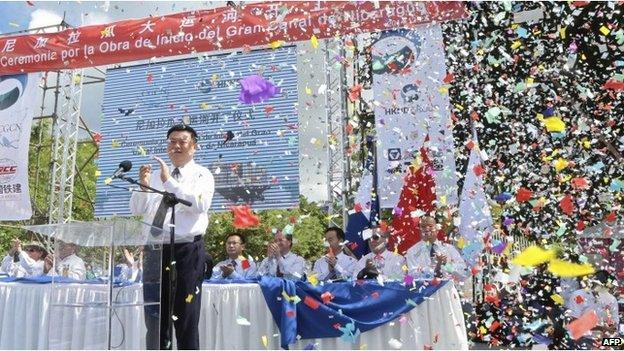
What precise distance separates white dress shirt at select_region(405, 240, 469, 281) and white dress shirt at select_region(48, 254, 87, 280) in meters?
2.40

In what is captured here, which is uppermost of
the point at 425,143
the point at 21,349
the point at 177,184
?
the point at 425,143

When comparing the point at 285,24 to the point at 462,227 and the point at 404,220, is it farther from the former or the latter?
the point at 462,227

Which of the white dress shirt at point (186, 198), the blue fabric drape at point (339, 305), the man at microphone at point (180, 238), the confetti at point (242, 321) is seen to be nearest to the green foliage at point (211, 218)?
the confetti at point (242, 321)

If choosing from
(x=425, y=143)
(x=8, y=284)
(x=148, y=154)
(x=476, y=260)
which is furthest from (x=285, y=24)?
(x=8, y=284)

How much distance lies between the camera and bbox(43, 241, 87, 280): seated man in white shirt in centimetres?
331

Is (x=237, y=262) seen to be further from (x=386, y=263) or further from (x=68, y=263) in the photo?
(x=68, y=263)

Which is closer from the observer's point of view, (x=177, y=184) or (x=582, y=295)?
(x=177, y=184)

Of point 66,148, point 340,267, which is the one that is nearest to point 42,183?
point 66,148

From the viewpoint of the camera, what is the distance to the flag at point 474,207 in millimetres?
5809

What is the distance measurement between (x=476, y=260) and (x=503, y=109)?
1.60 meters

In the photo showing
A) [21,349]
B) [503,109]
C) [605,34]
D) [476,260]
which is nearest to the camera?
[605,34]

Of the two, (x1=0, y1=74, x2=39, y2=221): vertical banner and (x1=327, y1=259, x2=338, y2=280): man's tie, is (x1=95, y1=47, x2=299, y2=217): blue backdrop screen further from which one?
(x1=327, y1=259, x2=338, y2=280): man's tie

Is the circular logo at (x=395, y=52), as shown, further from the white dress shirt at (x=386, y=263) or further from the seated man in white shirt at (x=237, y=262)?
the seated man in white shirt at (x=237, y=262)

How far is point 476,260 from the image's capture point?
225 inches
